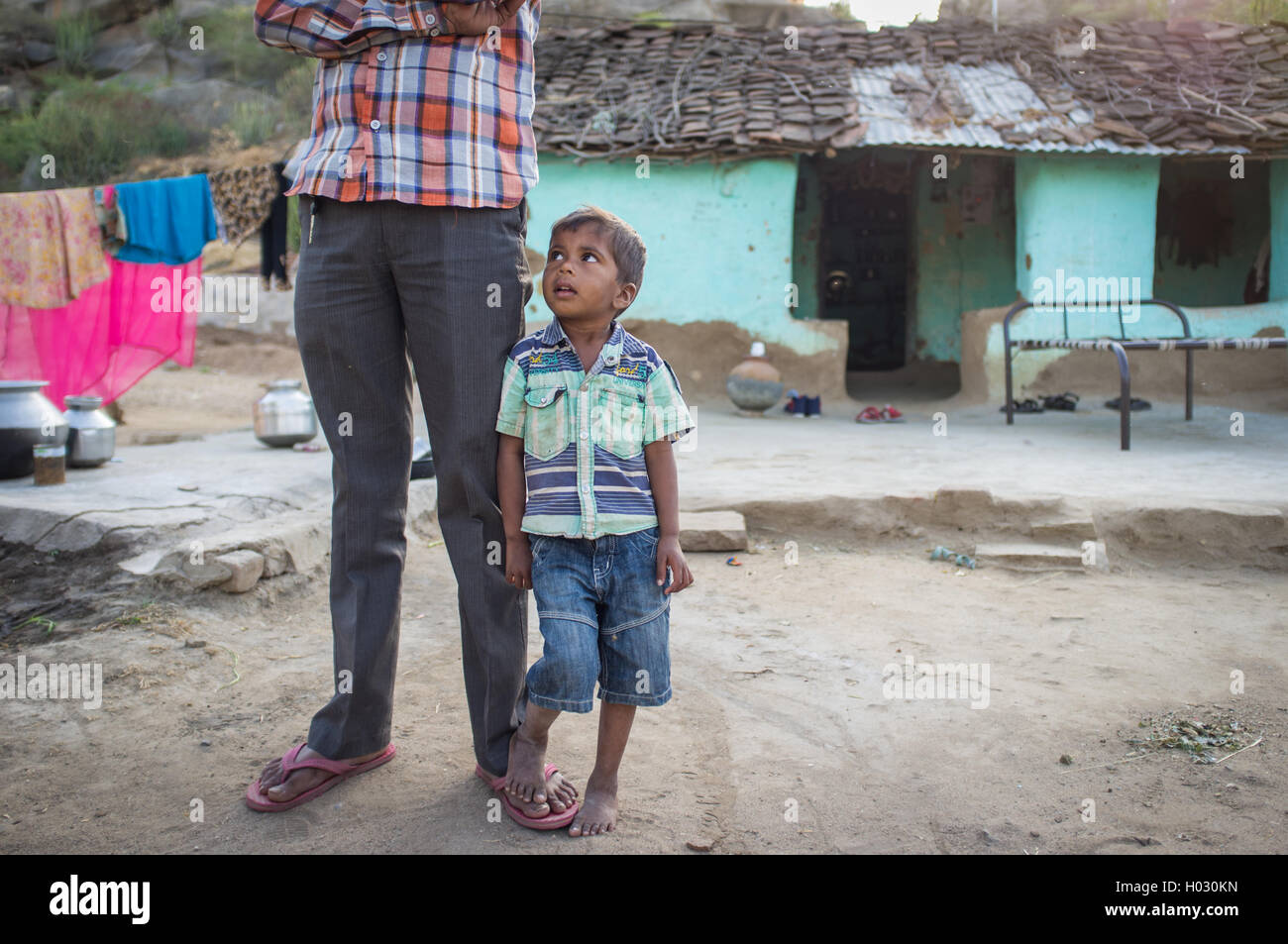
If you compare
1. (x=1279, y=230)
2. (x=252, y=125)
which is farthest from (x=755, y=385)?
(x=252, y=125)

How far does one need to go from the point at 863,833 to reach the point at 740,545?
2.14 m

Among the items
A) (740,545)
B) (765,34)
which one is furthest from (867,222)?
(740,545)

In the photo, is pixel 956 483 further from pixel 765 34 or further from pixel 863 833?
pixel 765 34

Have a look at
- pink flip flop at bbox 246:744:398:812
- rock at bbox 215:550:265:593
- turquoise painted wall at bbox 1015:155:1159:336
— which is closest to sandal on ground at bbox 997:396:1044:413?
turquoise painted wall at bbox 1015:155:1159:336

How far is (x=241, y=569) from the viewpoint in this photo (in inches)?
119

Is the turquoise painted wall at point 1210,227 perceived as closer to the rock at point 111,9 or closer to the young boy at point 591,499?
the young boy at point 591,499

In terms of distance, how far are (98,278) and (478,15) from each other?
5.33 m

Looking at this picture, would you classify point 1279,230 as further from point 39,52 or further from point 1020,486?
point 39,52

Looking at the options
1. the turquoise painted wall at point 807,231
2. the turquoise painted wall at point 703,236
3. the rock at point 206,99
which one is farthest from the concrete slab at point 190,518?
the rock at point 206,99

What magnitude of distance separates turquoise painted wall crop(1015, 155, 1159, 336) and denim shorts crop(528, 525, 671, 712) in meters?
7.74

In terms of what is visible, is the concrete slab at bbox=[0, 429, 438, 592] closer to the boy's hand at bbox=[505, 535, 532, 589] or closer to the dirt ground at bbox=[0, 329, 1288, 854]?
the dirt ground at bbox=[0, 329, 1288, 854]

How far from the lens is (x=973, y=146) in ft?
27.0

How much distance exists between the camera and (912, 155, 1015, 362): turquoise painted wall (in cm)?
1064

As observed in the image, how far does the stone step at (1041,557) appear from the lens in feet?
11.9
